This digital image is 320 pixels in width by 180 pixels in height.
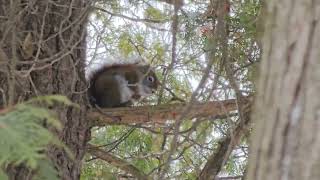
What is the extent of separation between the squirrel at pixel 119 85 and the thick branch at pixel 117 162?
0.19 m

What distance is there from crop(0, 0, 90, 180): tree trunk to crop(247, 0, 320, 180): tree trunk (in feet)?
3.50

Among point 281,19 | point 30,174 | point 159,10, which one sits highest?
point 159,10

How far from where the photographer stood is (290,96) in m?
0.84

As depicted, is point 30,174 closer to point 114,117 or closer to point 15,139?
point 114,117

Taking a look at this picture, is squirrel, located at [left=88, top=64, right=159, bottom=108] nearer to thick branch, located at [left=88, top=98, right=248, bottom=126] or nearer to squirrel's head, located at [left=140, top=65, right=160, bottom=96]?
squirrel's head, located at [left=140, top=65, right=160, bottom=96]

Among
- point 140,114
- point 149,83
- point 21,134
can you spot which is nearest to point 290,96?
point 21,134

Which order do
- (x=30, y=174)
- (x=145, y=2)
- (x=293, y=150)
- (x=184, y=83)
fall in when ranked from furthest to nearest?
→ (x=184, y=83) < (x=145, y=2) < (x=30, y=174) < (x=293, y=150)

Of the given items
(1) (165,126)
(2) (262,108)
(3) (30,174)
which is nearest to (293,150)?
(2) (262,108)

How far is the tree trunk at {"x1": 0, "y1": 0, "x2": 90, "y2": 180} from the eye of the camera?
192 centimetres

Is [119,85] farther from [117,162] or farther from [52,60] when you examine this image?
[52,60]

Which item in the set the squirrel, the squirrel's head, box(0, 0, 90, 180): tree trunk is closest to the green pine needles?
box(0, 0, 90, 180): tree trunk

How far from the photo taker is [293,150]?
0.83 m

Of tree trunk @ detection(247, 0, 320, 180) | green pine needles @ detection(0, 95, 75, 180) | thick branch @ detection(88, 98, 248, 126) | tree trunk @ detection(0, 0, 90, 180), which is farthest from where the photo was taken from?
thick branch @ detection(88, 98, 248, 126)

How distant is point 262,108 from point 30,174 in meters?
1.20
